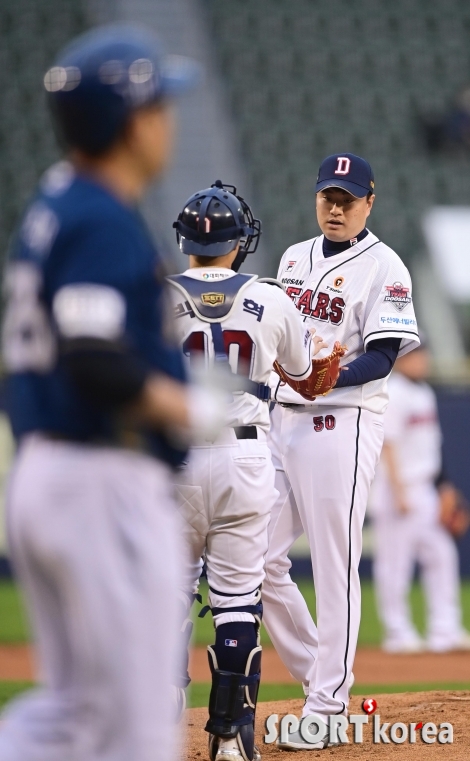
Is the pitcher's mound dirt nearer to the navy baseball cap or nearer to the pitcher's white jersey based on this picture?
the pitcher's white jersey

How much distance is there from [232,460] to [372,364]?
840 millimetres

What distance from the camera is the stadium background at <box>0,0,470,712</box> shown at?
17203mm

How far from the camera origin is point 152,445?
2.28m

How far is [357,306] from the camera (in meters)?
4.45

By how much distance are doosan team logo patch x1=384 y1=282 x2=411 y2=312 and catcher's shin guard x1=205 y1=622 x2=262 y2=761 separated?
1402 mm

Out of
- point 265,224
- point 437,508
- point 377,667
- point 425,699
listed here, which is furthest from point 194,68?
point 265,224

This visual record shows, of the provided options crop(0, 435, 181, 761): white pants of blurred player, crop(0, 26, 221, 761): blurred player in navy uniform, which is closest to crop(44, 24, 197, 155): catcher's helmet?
crop(0, 26, 221, 761): blurred player in navy uniform

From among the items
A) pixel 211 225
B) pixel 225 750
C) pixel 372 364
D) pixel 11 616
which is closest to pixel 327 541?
pixel 372 364

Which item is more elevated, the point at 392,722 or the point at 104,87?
the point at 104,87

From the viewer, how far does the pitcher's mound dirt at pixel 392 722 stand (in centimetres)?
402

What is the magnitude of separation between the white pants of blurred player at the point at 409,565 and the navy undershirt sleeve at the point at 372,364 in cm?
489

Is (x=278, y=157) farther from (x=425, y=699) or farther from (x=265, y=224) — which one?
(x=425, y=699)

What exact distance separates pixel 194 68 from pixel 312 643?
9.24 ft

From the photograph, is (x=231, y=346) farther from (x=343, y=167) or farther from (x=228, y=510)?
(x=343, y=167)
